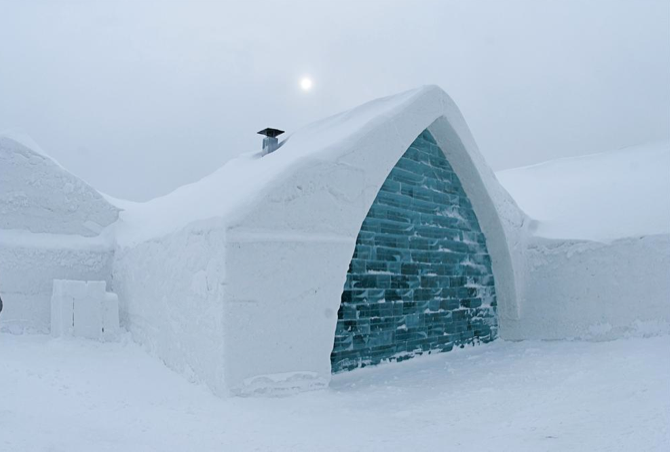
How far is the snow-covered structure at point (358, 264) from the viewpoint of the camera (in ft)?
18.2

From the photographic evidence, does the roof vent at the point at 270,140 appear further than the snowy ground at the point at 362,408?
Yes

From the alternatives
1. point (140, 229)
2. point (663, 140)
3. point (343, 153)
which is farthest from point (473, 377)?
point (663, 140)

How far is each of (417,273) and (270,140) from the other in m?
4.01

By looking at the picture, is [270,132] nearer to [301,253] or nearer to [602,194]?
[301,253]

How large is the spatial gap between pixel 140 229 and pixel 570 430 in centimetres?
769

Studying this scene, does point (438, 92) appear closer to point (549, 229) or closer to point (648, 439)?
point (549, 229)

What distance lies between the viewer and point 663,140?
42.5ft

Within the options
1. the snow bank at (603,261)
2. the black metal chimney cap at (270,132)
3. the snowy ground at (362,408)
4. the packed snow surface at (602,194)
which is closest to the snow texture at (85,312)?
the snowy ground at (362,408)

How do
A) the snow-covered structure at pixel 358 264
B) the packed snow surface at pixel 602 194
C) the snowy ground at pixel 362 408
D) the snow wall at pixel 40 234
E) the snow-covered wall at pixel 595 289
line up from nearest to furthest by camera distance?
the snowy ground at pixel 362 408, the snow-covered structure at pixel 358 264, the snow-covered wall at pixel 595 289, the packed snow surface at pixel 602 194, the snow wall at pixel 40 234

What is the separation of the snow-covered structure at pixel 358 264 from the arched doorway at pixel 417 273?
30 mm

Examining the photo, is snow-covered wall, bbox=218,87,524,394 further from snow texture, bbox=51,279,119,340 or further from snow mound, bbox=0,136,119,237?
snow mound, bbox=0,136,119,237

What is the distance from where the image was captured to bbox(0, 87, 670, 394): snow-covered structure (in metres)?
5.56

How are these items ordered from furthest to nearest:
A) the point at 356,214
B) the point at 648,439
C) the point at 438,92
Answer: the point at 438,92, the point at 356,214, the point at 648,439

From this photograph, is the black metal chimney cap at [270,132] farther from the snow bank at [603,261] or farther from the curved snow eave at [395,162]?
the snow bank at [603,261]
